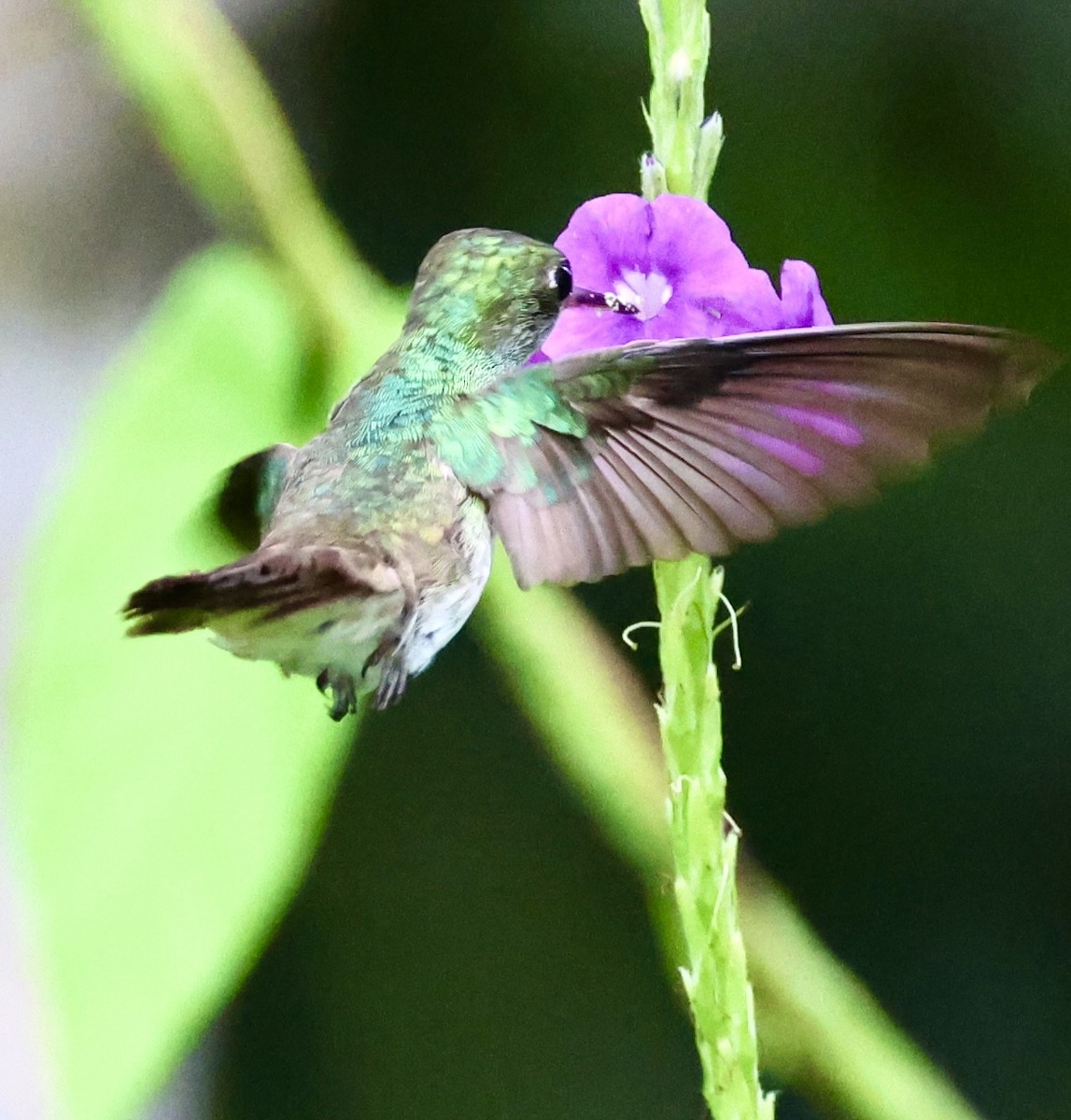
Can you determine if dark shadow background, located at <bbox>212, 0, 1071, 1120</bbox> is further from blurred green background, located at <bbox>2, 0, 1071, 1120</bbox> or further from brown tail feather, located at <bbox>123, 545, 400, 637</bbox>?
brown tail feather, located at <bbox>123, 545, 400, 637</bbox>

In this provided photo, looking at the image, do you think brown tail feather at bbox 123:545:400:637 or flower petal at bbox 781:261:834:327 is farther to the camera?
flower petal at bbox 781:261:834:327

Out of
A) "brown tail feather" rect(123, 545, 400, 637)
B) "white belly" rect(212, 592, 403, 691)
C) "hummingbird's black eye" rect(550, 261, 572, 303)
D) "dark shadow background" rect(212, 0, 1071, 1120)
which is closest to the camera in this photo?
"brown tail feather" rect(123, 545, 400, 637)

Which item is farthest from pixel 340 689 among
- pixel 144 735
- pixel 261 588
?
pixel 144 735

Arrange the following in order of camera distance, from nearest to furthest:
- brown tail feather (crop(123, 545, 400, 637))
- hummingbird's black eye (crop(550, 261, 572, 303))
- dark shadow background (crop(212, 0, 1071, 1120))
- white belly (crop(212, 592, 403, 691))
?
brown tail feather (crop(123, 545, 400, 637)), white belly (crop(212, 592, 403, 691)), hummingbird's black eye (crop(550, 261, 572, 303)), dark shadow background (crop(212, 0, 1071, 1120))

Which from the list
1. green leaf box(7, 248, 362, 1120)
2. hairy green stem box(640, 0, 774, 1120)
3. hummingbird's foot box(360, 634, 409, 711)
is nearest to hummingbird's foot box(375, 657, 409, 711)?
hummingbird's foot box(360, 634, 409, 711)

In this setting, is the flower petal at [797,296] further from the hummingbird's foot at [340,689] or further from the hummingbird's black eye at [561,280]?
the hummingbird's foot at [340,689]

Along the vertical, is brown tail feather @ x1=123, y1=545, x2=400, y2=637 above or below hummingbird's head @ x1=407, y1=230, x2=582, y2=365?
below
